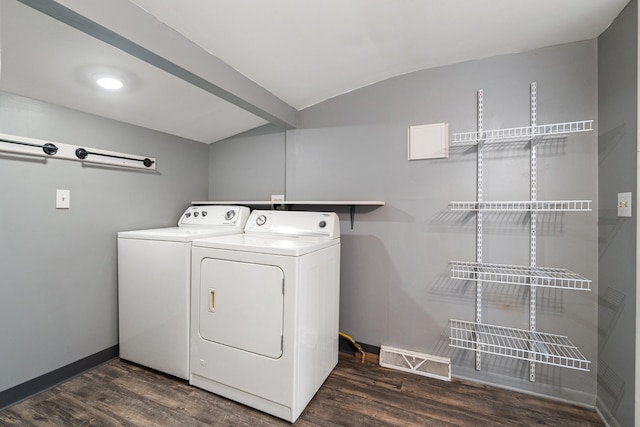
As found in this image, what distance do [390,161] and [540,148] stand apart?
0.91 meters

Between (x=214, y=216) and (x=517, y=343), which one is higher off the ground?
(x=214, y=216)

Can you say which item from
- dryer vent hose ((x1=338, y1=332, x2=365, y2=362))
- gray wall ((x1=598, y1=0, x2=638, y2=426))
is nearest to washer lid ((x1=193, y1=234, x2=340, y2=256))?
dryer vent hose ((x1=338, y1=332, x2=365, y2=362))

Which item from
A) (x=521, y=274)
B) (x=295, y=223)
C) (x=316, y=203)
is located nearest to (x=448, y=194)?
(x=521, y=274)

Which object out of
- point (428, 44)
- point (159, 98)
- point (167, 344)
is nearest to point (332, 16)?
point (428, 44)

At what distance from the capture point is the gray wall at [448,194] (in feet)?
5.33

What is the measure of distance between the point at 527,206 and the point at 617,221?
1.28 ft

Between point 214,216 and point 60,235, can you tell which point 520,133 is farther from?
point 60,235

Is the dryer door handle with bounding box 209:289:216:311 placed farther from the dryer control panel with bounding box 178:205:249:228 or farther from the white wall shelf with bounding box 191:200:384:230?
the white wall shelf with bounding box 191:200:384:230

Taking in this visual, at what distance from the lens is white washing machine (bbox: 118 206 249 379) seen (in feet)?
5.93

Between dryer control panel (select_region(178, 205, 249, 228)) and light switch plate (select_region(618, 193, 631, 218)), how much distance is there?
7.80 feet

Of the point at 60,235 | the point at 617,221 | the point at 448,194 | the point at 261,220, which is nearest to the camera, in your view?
the point at 617,221

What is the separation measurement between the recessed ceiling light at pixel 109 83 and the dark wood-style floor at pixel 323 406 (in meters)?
1.90

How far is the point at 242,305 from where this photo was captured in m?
1.60

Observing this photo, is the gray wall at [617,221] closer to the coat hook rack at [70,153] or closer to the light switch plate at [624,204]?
the light switch plate at [624,204]
